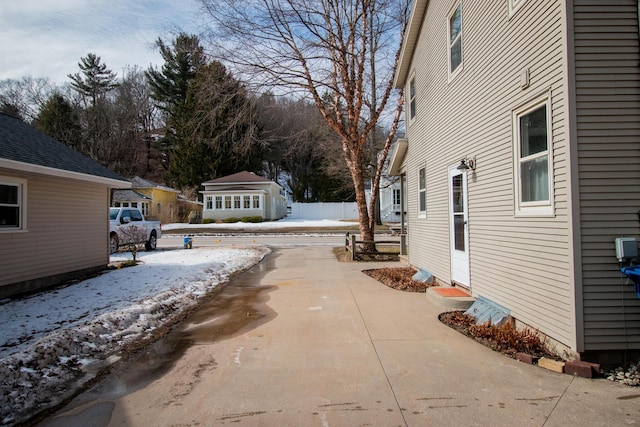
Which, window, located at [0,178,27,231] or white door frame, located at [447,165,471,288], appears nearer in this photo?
white door frame, located at [447,165,471,288]

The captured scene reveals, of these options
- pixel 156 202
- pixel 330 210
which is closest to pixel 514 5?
pixel 156 202

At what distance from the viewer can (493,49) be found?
594 cm

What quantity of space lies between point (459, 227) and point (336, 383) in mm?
4695

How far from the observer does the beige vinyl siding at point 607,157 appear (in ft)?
13.4

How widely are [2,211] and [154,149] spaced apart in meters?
50.8

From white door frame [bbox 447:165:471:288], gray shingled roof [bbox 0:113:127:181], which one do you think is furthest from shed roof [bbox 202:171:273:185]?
white door frame [bbox 447:165:471:288]

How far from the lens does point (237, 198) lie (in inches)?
1617

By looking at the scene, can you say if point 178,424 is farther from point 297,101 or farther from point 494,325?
point 297,101

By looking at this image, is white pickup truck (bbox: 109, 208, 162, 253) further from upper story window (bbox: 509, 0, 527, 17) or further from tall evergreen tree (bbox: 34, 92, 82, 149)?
tall evergreen tree (bbox: 34, 92, 82, 149)

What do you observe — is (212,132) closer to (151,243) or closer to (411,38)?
(151,243)

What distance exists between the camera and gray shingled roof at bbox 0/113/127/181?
8594 millimetres

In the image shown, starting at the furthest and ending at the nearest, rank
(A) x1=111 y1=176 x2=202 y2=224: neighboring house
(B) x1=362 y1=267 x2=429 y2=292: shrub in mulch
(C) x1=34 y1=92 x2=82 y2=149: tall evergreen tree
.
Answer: (C) x1=34 y1=92 x2=82 y2=149: tall evergreen tree < (A) x1=111 y1=176 x2=202 y2=224: neighboring house < (B) x1=362 y1=267 x2=429 y2=292: shrub in mulch

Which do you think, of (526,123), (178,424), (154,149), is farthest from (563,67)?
(154,149)

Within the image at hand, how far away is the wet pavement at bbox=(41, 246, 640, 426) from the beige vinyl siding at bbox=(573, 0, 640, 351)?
688 mm
